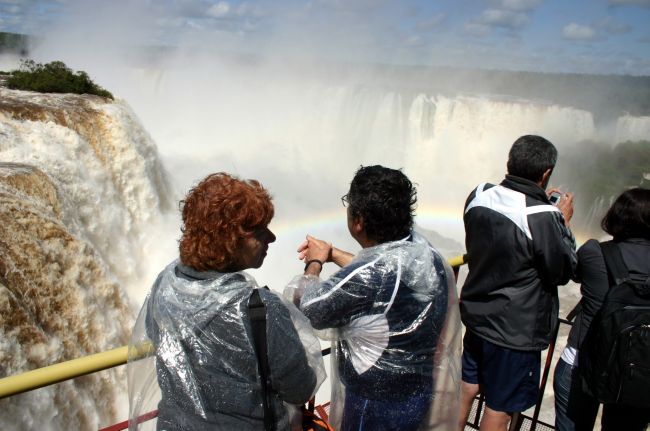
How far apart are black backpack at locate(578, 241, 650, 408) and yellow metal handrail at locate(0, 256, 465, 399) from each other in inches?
70.9

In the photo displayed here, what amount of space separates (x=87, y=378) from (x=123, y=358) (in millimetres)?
4236

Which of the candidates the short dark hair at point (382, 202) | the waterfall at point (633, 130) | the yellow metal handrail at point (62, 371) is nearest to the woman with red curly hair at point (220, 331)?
the yellow metal handrail at point (62, 371)

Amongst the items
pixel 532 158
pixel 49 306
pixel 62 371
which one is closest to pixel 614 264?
pixel 532 158

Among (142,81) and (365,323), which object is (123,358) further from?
(142,81)

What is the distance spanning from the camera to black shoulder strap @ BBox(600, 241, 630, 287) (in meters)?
2.12

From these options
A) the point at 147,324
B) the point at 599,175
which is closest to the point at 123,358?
the point at 147,324

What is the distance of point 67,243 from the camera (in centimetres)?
586

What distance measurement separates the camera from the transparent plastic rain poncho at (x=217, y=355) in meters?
1.47

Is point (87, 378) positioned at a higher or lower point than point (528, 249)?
lower

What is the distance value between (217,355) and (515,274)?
1.46 meters

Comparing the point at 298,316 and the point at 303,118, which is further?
the point at 303,118

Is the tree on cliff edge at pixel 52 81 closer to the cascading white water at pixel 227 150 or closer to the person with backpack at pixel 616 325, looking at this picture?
the cascading white water at pixel 227 150

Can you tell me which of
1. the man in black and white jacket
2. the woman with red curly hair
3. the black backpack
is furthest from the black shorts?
the woman with red curly hair

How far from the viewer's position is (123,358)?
171cm
